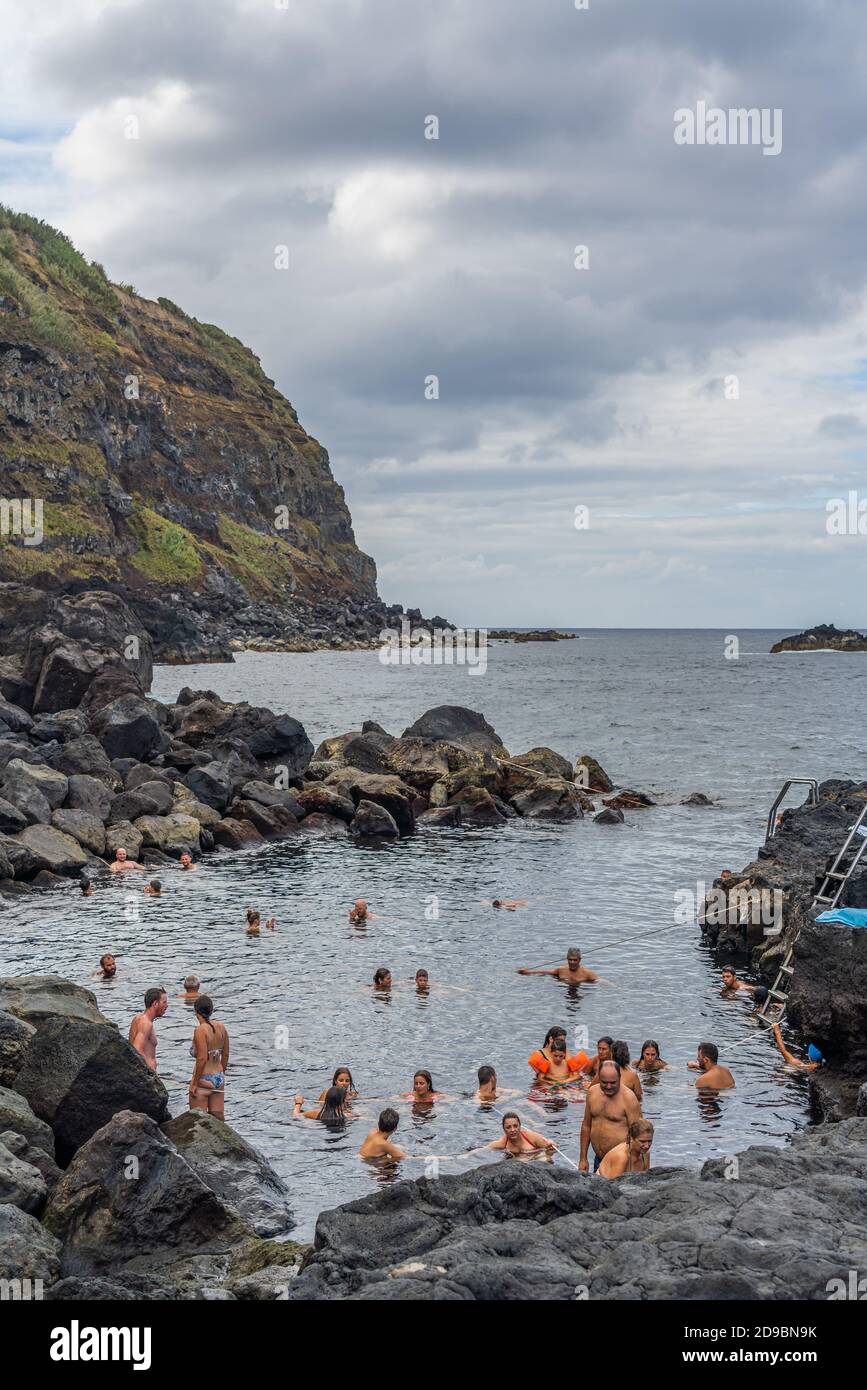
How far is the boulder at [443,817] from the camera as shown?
49219 millimetres

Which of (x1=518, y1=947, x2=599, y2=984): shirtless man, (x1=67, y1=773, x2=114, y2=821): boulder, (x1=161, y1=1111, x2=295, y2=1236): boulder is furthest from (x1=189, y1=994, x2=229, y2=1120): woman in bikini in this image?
(x1=67, y1=773, x2=114, y2=821): boulder

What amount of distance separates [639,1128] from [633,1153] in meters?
0.37

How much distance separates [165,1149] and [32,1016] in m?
4.81

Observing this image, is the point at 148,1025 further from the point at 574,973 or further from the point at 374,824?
the point at 374,824

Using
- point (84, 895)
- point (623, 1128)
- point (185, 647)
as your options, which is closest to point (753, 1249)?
point (623, 1128)

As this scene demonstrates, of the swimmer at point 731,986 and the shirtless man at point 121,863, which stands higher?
the shirtless man at point 121,863

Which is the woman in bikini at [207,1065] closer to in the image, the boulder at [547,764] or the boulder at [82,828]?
the boulder at [82,828]

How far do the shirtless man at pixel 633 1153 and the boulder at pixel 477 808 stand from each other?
34.7 m

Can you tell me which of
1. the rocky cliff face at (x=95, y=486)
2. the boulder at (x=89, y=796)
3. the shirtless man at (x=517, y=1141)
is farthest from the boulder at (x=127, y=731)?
the rocky cliff face at (x=95, y=486)

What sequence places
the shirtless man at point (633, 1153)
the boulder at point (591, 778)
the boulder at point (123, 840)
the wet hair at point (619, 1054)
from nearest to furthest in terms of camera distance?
the shirtless man at point (633, 1153) → the wet hair at point (619, 1054) → the boulder at point (123, 840) → the boulder at point (591, 778)

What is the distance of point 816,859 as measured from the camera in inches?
1211

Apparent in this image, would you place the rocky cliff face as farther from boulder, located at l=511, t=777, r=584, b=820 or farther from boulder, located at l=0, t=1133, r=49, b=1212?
boulder, located at l=0, t=1133, r=49, b=1212

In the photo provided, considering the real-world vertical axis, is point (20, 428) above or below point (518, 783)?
above
